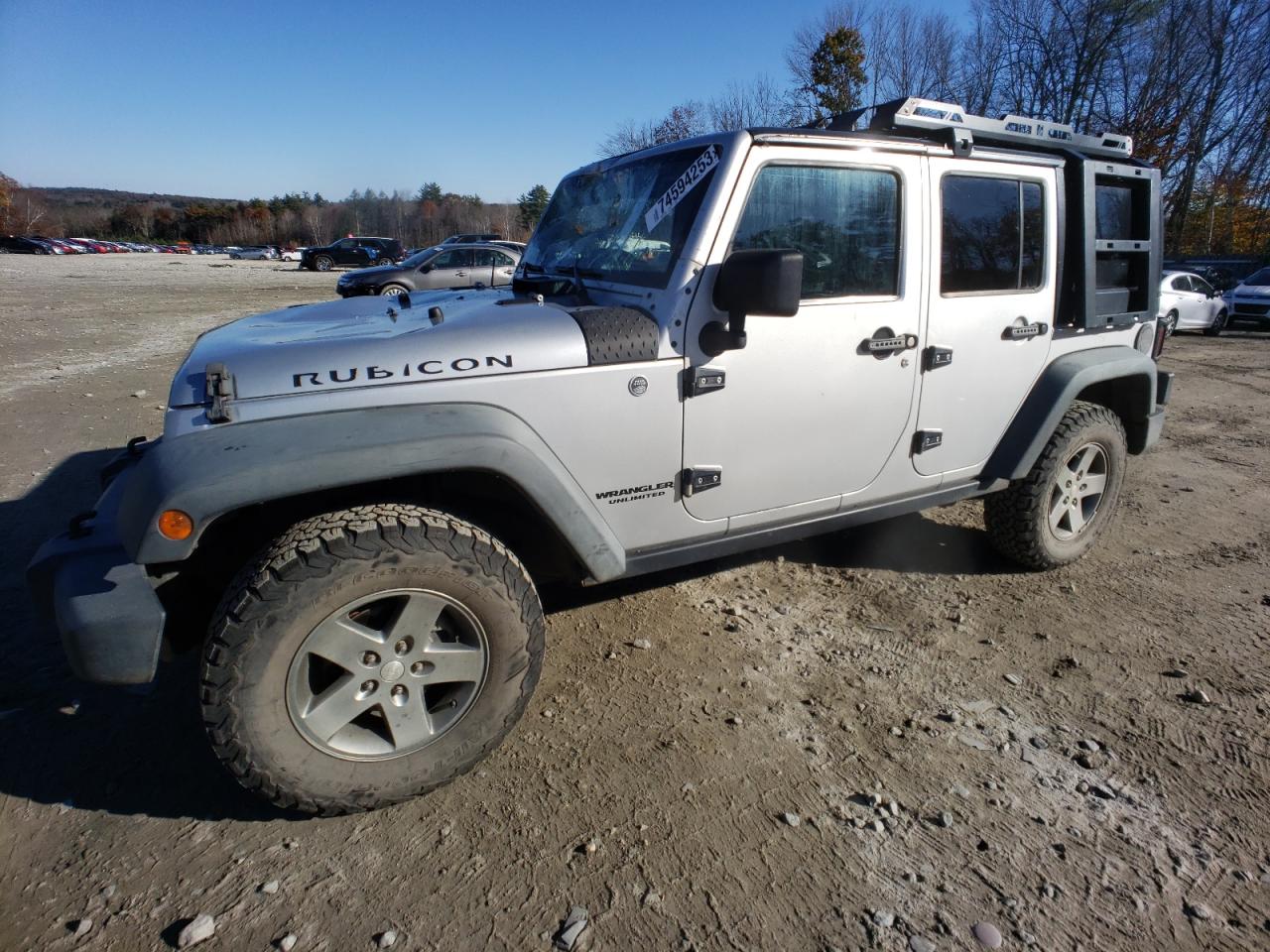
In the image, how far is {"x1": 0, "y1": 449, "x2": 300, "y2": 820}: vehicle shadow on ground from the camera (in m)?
2.36

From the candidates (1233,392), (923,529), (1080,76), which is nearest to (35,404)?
(923,529)

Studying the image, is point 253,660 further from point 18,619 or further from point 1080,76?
point 1080,76

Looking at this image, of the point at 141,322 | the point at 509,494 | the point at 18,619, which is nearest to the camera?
the point at 509,494

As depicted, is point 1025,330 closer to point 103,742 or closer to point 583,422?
point 583,422

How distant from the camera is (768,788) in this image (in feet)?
8.00

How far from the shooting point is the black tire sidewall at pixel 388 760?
81.4 inches

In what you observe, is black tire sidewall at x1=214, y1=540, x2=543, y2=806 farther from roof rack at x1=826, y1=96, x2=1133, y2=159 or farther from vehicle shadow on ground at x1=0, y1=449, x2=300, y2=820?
roof rack at x1=826, y1=96, x2=1133, y2=159

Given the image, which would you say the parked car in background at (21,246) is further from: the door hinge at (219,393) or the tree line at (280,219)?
the door hinge at (219,393)

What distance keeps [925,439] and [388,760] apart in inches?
96.3

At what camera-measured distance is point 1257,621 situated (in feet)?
11.5

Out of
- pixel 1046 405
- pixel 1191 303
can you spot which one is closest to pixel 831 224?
pixel 1046 405

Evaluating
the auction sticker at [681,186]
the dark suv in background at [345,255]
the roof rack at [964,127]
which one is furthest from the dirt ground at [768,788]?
the dark suv in background at [345,255]

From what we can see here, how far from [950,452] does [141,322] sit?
15.2 metres

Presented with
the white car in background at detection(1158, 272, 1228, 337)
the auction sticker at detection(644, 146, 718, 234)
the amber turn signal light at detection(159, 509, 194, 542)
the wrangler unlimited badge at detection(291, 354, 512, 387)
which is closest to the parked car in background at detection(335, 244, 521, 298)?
the white car in background at detection(1158, 272, 1228, 337)
